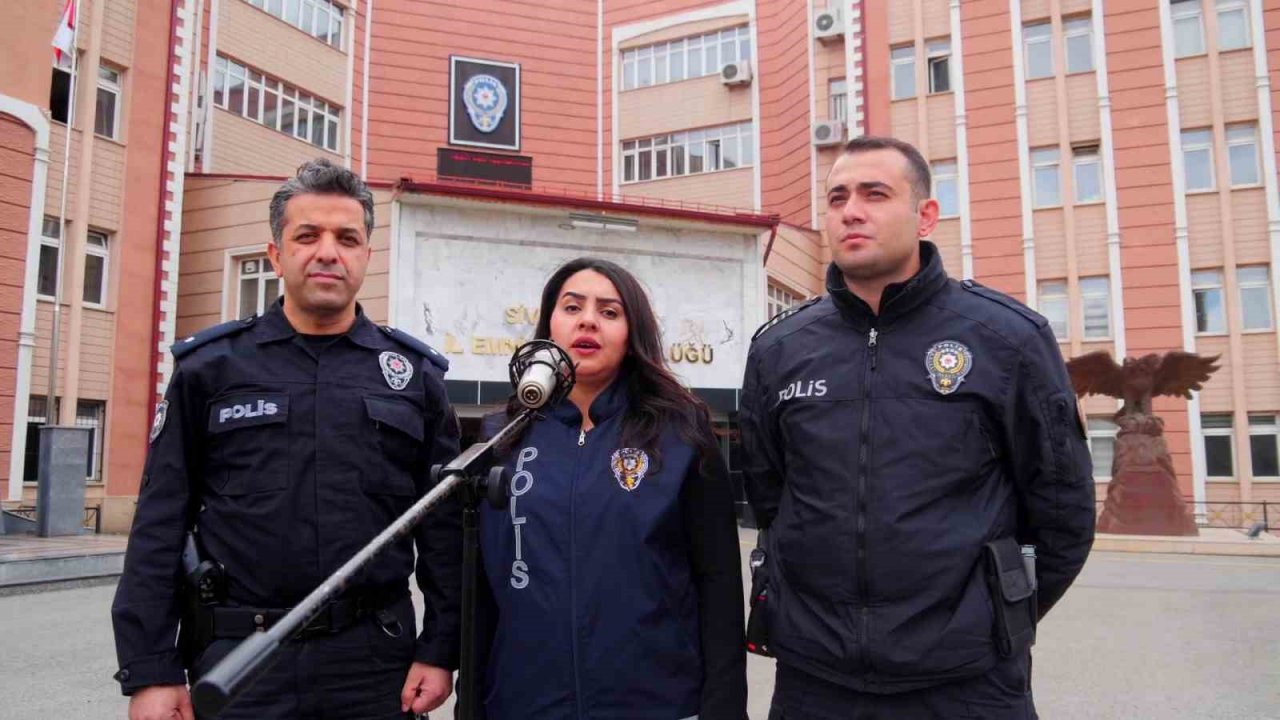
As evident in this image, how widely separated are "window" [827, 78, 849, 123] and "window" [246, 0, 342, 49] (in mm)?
13516

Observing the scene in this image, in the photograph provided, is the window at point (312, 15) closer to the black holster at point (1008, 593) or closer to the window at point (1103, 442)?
the window at point (1103, 442)

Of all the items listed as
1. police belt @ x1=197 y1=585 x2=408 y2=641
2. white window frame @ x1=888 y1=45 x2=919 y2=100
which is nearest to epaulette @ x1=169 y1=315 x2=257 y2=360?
police belt @ x1=197 y1=585 x2=408 y2=641

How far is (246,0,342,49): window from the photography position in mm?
23281

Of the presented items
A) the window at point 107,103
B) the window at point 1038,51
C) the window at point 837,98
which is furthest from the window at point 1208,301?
the window at point 107,103

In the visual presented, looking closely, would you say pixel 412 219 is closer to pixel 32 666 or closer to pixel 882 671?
pixel 32 666

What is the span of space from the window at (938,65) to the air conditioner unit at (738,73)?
16.9 feet

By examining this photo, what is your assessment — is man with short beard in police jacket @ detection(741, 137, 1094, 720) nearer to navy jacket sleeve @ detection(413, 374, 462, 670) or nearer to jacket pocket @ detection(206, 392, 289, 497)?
navy jacket sleeve @ detection(413, 374, 462, 670)

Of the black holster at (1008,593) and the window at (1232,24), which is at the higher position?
the window at (1232,24)

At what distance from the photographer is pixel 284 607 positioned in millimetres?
Result: 2557

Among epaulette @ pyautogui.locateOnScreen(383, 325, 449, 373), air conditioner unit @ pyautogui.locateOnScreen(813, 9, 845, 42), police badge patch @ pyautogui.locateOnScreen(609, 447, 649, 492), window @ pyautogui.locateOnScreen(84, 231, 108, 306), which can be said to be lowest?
police badge patch @ pyautogui.locateOnScreen(609, 447, 649, 492)

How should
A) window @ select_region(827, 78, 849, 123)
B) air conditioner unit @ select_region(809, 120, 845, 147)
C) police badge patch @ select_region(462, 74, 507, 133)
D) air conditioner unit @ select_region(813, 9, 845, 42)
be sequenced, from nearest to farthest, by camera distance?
air conditioner unit @ select_region(809, 120, 845, 147)
air conditioner unit @ select_region(813, 9, 845, 42)
window @ select_region(827, 78, 849, 123)
police badge patch @ select_region(462, 74, 507, 133)

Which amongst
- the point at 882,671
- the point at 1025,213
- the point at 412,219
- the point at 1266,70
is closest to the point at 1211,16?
the point at 1266,70

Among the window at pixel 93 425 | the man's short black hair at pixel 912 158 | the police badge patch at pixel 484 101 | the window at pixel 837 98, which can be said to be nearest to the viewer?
the man's short black hair at pixel 912 158

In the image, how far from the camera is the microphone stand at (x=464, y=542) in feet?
4.83
